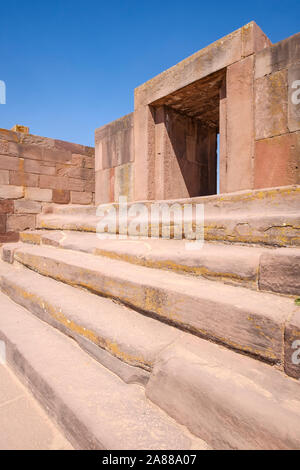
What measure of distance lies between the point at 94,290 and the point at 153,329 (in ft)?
2.19

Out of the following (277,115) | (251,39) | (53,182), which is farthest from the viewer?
(53,182)

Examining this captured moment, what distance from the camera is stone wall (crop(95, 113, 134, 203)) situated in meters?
4.40

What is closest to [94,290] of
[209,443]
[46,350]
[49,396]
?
[46,350]

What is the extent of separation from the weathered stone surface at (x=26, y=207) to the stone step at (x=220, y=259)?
263cm

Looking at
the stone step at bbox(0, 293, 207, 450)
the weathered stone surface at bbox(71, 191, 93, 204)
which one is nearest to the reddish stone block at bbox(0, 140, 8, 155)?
the weathered stone surface at bbox(71, 191, 93, 204)

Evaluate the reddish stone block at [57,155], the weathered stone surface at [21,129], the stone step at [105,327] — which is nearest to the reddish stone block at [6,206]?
the reddish stone block at [57,155]

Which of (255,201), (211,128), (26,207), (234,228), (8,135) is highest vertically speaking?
(211,128)

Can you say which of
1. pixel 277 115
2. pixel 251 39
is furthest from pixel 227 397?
pixel 251 39

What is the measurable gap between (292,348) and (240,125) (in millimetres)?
2854

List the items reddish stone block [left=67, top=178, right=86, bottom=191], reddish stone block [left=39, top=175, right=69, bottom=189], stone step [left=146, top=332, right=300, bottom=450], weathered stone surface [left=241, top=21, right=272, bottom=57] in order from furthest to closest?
reddish stone block [left=67, top=178, right=86, bottom=191], reddish stone block [left=39, top=175, right=69, bottom=189], weathered stone surface [left=241, top=21, right=272, bottom=57], stone step [left=146, top=332, right=300, bottom=450]

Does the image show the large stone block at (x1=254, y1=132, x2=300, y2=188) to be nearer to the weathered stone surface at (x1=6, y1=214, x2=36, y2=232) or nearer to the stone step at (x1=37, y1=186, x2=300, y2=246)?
the stone step at (x1=37, y1=186, x2=300, y2=246)

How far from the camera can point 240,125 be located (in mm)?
3092

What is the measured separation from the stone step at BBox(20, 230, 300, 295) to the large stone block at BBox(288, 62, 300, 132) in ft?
6.11

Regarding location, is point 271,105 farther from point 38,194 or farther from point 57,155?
point 38,194
